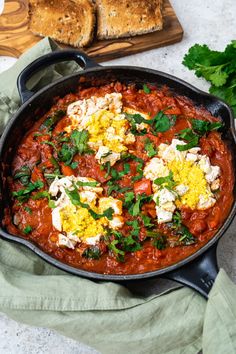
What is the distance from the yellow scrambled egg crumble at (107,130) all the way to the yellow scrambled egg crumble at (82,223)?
1.70ft

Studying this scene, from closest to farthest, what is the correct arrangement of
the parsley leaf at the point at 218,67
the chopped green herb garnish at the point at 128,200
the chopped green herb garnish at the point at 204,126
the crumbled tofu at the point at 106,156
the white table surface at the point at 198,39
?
1. the chopped green herb garnish at the point at 128,200
2. the crumbled tofu at the point at 106,156
3. the chopped green herb garnish at the point at 204,126
4. the white table surface at the point at 198,39
5. the parsley leaf at the point at 218,67

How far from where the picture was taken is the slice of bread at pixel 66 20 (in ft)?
14.2

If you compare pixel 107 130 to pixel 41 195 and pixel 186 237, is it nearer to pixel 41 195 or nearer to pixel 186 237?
pixel 41 195

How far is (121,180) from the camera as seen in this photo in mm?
3531

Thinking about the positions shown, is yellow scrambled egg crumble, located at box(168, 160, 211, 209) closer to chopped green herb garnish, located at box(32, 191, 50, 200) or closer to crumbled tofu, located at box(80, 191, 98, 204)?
crumbled tofu, located at box(80, 191, 98, 204)

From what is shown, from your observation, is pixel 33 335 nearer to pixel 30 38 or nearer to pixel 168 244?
pixel 168 244

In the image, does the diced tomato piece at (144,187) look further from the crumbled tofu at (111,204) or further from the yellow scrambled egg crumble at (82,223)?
the yellow scrambled egg crumble at (82,223)

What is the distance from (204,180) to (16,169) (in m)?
1.27

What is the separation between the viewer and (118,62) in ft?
14.8

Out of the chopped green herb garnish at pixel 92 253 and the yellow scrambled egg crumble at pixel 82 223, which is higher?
the yellow scrambled egg crumble at pixel 82 223

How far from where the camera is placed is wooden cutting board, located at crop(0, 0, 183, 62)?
14.6 feet

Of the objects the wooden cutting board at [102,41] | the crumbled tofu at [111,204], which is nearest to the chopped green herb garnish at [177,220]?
the crumbled tofu at [111,204]

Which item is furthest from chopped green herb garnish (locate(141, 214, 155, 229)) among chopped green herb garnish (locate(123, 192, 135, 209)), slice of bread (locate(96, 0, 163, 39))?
slice of bread (locate(96, 0, 163, 39))

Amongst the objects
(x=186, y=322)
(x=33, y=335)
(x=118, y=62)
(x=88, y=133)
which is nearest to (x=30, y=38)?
(x=118, y=62)
